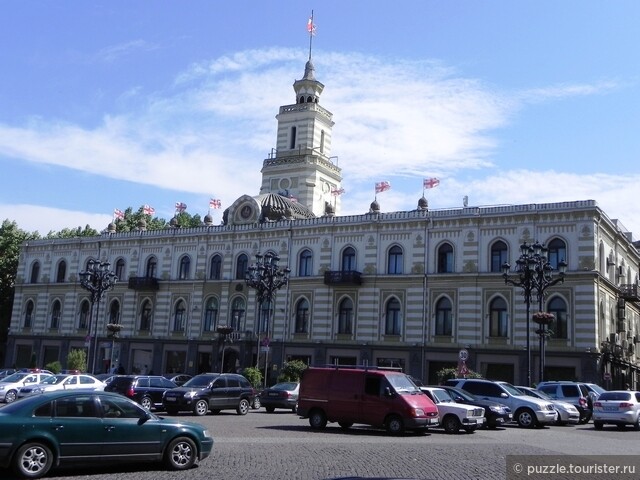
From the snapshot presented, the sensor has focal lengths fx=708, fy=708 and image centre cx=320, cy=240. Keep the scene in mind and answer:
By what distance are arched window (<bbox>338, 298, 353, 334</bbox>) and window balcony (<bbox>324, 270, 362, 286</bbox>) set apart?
1.38 metres

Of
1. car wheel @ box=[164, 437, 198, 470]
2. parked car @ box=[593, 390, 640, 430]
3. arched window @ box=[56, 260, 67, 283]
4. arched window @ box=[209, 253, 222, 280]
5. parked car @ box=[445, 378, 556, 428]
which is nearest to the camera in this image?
car wheel @ box=[164, 437, 198, 470]

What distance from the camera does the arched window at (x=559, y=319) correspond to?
40.4 meters

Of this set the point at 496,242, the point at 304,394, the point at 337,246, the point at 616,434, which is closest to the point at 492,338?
the point at 496,242

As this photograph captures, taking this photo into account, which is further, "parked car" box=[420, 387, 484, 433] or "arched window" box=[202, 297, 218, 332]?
"arched window" box=[202, 297, 218, 332]

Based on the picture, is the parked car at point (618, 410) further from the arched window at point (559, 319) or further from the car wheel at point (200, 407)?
the arched window at point (559, 319)

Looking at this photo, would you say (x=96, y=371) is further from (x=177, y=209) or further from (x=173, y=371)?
(x=177, y=209)

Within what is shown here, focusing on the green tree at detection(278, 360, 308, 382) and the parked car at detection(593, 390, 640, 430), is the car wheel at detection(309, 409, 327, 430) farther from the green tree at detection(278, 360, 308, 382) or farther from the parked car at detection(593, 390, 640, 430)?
the green tree at detection(278, 360, 308, 382)

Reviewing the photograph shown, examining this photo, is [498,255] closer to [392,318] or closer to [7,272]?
[392,318]

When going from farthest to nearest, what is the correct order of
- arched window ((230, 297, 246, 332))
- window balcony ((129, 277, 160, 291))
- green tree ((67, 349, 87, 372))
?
window balcony ((129, 277, 160, 291))
arched window ((230, 297, 246, 332))
green tree ((67, 349, 87, 372))

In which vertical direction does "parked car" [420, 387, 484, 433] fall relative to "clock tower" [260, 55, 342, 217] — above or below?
below

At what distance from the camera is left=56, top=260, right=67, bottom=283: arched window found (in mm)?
61094

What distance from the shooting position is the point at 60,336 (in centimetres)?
5825

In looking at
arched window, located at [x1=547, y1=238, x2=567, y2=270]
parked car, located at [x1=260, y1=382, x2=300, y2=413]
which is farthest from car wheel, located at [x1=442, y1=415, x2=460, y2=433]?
arched window, located at [x1=547, y1=238, x2=567, y2=270]

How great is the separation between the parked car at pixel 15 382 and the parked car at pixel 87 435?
20110 mm
